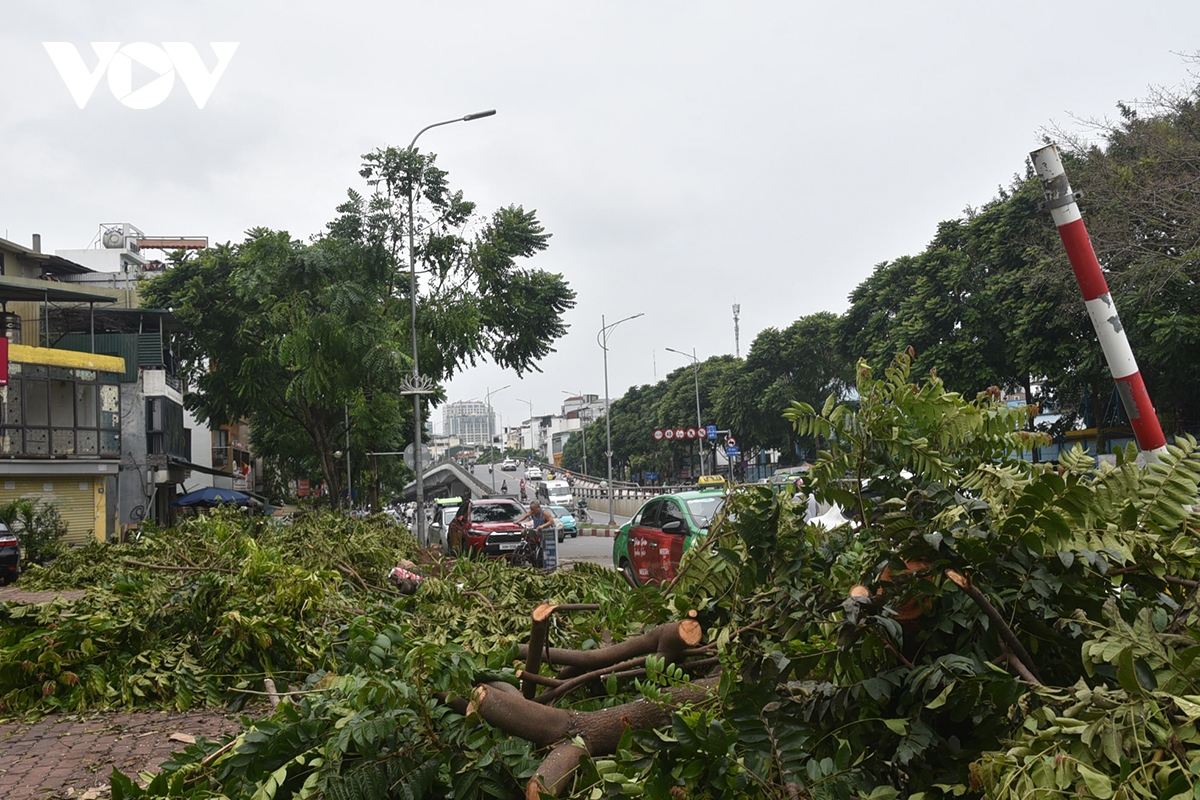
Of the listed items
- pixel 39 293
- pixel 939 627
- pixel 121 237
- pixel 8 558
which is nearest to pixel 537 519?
pixel 8 558

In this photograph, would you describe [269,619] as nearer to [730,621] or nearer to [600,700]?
[600,700]

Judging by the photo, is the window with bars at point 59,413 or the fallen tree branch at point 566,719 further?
the window with bars at point 59,413

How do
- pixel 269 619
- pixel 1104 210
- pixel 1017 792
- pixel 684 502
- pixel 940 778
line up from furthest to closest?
1. pixel 1104 210
2. pixel 684 502
3. pixel 269 619
4. pixel 940 778
5. pixel 1017 792

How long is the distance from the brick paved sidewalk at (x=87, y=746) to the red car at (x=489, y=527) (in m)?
10.8

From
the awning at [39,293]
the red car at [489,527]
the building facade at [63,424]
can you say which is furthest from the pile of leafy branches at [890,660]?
the awning at [39,293]

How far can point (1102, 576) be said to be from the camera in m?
2.45

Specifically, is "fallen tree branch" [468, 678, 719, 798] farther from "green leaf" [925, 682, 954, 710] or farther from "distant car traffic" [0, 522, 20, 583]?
"distant car traffic" [0, 522, 20, 583]

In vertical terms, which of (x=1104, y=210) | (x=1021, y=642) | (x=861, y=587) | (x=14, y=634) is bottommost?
(x=14, y=634)

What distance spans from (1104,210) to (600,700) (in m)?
21.6

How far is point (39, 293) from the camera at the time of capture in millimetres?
30719

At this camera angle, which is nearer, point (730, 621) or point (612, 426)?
point (730, 621)

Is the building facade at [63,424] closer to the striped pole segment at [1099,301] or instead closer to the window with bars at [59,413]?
the window with bars at [59,413]

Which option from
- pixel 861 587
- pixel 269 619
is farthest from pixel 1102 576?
pixel 269 619

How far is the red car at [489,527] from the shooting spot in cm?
1870
